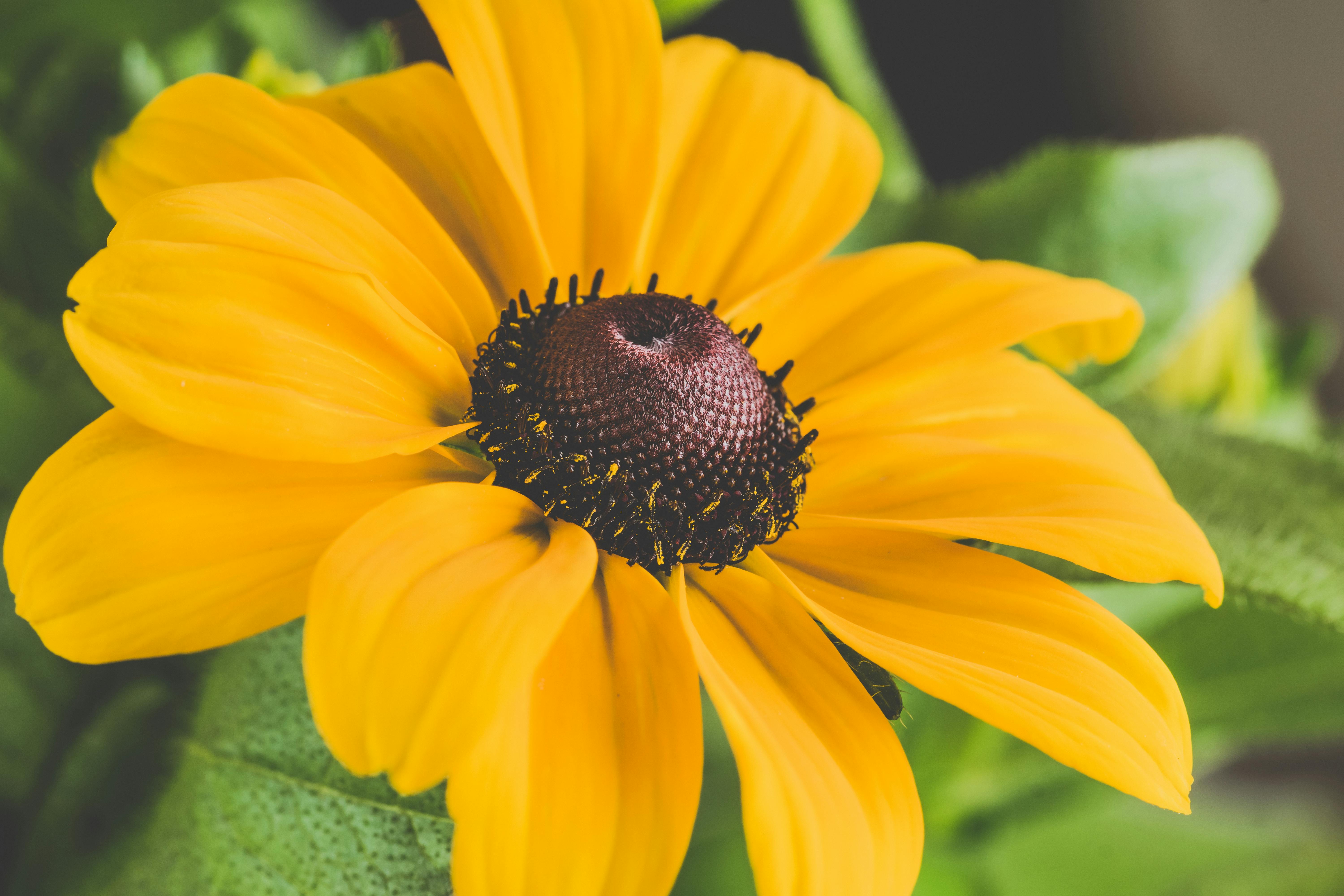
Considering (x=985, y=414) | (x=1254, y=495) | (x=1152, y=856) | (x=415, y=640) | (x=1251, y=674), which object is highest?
(x=415, y=640)

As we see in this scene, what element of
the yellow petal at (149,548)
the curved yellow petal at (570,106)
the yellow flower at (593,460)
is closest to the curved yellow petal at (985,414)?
the yellow flower at (593,460)

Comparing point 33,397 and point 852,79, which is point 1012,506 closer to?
point 33,397

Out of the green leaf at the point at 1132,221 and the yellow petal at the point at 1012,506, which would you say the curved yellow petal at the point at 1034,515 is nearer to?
the yellow petal at the point at 1012,506

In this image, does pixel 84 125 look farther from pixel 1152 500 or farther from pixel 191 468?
pixel 1152 500

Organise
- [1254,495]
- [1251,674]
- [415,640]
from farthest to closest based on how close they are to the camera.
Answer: [1251,674] < [1254,495] < [415,640]

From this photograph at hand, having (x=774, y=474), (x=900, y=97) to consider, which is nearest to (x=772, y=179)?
(x=774, y=474)

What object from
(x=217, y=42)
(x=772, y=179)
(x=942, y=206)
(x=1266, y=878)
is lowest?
(x=1266, y=878)

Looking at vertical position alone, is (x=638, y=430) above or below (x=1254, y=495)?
above

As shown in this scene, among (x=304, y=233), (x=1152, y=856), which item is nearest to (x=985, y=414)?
(x=304, y=233)
